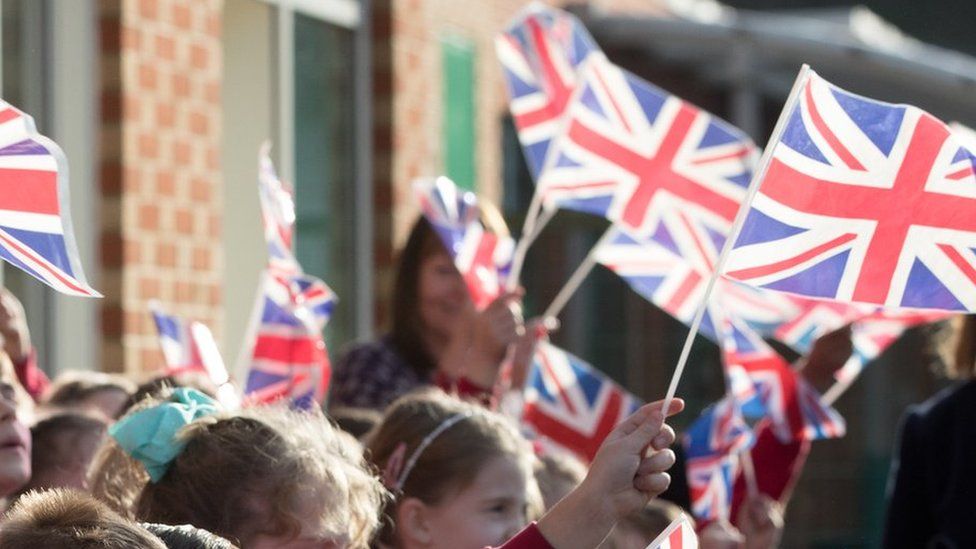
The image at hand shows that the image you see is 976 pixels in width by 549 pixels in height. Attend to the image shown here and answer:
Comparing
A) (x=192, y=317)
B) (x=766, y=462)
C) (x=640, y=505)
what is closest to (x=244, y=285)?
(x=192, y=317)

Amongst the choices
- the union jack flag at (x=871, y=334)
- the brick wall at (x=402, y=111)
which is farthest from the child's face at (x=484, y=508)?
the brick wall at (x=402, y=111)

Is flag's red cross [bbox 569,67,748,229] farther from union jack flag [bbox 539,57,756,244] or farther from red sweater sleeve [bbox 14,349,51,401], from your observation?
red sweater sleeve [bbox 14,349,51,401]

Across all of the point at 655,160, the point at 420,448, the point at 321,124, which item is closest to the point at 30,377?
the point at 420,448

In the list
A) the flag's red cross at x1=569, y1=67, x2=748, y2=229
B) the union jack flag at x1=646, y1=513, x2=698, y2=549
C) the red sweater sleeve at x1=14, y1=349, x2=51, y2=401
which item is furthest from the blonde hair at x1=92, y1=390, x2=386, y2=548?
the flag's red cross at x1=569, y1=67, x2=748, y2=229

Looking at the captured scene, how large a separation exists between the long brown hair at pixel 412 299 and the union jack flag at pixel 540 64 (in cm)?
47

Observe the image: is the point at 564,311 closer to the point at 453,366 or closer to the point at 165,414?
the point at 453,366

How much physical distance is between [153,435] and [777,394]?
223 centimetres

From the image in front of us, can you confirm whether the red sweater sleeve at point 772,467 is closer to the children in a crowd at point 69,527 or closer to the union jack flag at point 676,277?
the union jack flag at point 676,277

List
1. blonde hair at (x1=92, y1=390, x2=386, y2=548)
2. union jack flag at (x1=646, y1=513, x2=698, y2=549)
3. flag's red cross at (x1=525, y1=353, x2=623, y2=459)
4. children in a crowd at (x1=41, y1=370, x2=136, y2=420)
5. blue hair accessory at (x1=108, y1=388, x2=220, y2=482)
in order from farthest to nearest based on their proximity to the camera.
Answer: flag's red cross at (x1=525, y1=353, x2=623, y2=459), children in a crowd at (x1=41, y1=370, x2=136, y2=420), blue hair accessory at (x1=108, y1=388, x2=220, y2=482), blonde hair at (x1=92, y1=390, x2=386, y2=548), union jack flag at (x1=646, y1=513, x2=698, y2=549)

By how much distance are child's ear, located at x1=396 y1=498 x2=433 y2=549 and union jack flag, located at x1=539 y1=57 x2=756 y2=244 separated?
1403 millimetres

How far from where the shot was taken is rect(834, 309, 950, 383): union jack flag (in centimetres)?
525

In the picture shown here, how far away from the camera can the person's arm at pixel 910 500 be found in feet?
16.5

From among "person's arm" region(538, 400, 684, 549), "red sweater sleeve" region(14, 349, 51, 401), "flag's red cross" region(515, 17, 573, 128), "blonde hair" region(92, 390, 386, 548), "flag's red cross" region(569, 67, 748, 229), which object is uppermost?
"flag's red cross" region(515, 17, 573, 128)

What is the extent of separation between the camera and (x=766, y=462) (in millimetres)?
5254
